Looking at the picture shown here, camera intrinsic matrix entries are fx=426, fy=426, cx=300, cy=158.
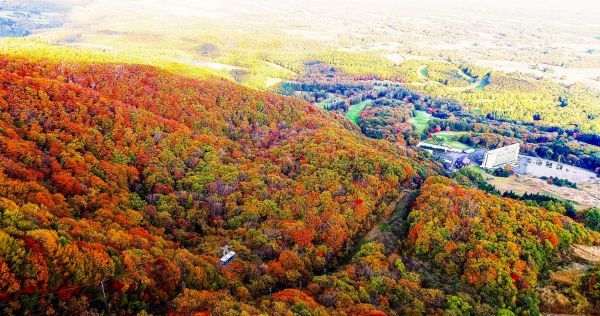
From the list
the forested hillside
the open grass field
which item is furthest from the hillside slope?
the open grass field

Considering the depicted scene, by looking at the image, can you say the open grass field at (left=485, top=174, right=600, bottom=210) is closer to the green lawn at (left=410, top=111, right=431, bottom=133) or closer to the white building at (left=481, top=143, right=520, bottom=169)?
the white building at (left=481, top=143, right=520, bottom=169)

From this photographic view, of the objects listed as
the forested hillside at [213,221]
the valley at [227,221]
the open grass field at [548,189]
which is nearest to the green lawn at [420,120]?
the open grass field at [548,189]

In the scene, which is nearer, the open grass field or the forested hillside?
the forested hillside

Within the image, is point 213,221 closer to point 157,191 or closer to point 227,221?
point 227,221

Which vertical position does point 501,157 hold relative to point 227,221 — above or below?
below

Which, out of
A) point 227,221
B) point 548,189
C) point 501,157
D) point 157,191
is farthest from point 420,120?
point 157,191

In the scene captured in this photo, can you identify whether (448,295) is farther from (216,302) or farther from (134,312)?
(134,312)
